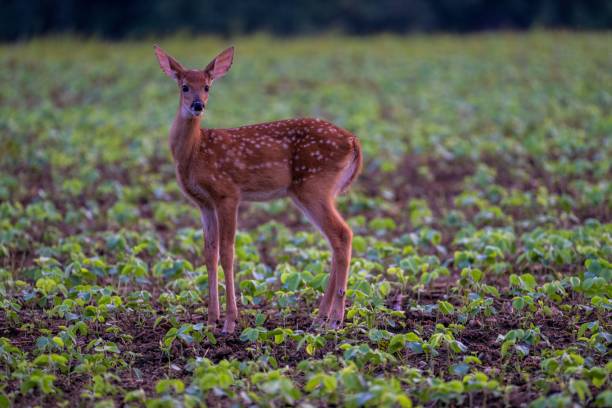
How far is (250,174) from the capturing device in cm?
666

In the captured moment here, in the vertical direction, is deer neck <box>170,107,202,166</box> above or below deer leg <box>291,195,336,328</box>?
above

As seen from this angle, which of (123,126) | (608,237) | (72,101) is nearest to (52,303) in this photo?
(608,237)

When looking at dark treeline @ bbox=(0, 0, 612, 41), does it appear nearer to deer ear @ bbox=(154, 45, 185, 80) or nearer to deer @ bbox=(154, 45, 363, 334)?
deer ear @ bbox=(154, 45, 185, 80)

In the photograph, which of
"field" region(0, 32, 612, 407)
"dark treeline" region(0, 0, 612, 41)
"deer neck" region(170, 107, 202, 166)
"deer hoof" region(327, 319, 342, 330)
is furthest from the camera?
"dark treeline" region(0, 0, 612, 41)

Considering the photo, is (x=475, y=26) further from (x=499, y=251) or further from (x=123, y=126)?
(x=499, y=251)

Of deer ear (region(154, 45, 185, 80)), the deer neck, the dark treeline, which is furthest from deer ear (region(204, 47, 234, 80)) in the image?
the dark treeline

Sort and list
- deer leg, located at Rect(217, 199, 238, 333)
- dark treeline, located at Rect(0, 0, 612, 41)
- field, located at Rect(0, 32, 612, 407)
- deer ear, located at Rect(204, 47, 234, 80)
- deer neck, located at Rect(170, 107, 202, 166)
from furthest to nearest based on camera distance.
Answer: dark treeline, located at Rect(0, 0, 612, 41)
deer ear, located at Rect(204, 47, 234, 80)
deer neck, located at Rect(170, 107, 202, 166)
deer leg, located at Rect(217, 199, 238, 333)
field, located at Rect(0, 32, 612, 407)

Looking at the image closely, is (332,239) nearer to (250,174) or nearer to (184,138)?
(250,174)

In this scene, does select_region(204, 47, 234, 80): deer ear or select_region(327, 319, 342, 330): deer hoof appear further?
select_region(204, 47, 234, 80): deer ear

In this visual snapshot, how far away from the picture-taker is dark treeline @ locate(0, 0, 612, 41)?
114 feet

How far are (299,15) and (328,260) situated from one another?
3034 centimetres

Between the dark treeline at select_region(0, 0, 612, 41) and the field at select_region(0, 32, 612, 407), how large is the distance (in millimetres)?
17535

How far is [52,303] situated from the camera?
6863mm

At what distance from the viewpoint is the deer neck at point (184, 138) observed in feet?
21.8
